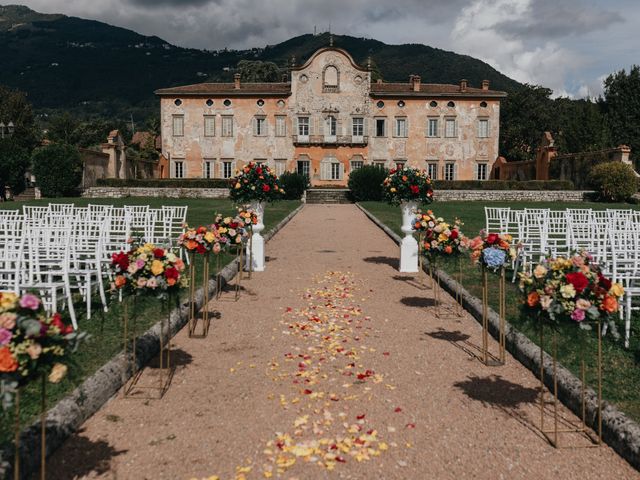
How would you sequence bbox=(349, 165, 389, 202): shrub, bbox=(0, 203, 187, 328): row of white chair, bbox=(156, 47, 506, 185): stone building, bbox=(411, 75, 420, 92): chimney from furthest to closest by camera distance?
bbox=(156, 47, 506, 185): stone building < bbox=(411, 75, 420, 92): chimney < bbox=(349, 165, 389, 202): shrub < bbox=(0, 203, 187, 328): row of white chair

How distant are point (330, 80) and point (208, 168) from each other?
11.8 m

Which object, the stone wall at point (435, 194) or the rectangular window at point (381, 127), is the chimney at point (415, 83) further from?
the stone wall at point (435, 194)

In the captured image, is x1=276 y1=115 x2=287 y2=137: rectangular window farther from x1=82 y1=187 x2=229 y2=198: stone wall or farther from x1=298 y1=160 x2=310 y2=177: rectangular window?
x1=82 y1=187 x2=229 y2=198: stone wall

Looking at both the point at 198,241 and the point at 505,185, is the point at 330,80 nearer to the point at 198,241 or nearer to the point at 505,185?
the point at 505,185

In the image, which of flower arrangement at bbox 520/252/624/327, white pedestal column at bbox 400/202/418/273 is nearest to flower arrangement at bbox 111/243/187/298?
flower arrangement at bbox 520/252/624/327

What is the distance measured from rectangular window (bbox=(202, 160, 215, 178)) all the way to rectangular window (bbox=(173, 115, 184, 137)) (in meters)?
2.84

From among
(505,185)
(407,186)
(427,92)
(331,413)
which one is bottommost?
(331,413)

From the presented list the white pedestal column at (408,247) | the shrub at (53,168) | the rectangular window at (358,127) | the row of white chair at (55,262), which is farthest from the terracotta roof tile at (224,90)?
the row of white chair at (55,262)

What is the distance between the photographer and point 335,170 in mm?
45188

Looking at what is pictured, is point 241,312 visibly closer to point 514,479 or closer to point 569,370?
point 569,370

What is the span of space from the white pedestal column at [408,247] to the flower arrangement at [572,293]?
678 centimetres

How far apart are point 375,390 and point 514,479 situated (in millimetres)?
1562

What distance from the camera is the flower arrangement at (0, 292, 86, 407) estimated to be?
7.86 feet

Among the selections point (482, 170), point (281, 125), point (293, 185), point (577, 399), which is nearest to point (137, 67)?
point (281, 125)
